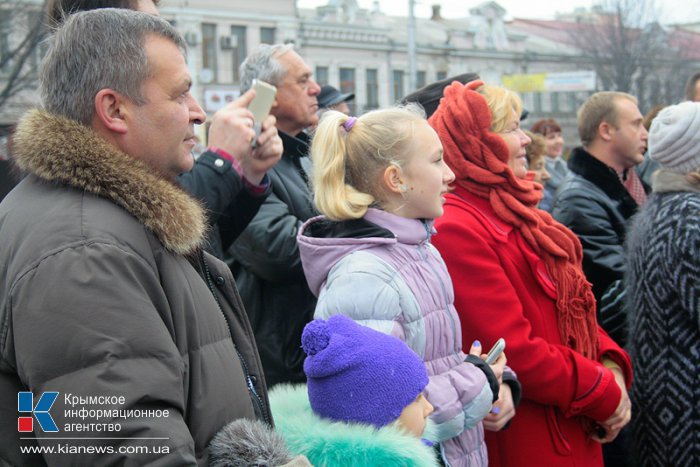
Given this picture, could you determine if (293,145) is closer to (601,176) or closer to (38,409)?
(601,176)

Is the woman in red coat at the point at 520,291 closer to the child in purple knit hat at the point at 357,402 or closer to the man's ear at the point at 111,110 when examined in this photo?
the child in purple knit hat at the point at 357,402

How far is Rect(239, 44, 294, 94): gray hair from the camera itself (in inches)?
171

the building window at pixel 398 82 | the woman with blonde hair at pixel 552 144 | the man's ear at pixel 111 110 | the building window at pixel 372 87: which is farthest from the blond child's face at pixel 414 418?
the building window at pixel 398 82

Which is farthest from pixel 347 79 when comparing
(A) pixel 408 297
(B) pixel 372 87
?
(A) pixel 408 297

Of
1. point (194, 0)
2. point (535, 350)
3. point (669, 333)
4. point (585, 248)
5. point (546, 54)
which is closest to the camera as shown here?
point (535, 350)

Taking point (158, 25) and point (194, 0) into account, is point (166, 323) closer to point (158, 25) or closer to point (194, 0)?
point (158, 25)

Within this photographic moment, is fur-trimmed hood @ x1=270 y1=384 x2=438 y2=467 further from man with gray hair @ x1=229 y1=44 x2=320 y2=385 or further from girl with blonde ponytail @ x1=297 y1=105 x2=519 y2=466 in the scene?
man with gray hair @ x1=229 y1=44 x2=320 y2=385

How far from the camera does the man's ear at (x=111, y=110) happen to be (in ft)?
6.51

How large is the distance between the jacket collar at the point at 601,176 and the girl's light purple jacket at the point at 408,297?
2255 millimetres

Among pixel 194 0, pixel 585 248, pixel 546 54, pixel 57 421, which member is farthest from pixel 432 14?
pixel 57 421

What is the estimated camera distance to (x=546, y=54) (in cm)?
4688

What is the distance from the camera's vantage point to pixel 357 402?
7.57 ft

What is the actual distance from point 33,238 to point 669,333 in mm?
2726

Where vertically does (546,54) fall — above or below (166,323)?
above
